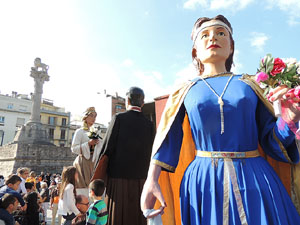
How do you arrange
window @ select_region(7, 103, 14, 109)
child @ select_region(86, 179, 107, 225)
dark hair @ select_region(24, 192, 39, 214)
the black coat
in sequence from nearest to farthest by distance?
the black coat, child @ select_region(86, 179, 107, 225), dark hair @ select_region(24, 192, 39, 214), window @ select_region(7, 103, 14, 109)

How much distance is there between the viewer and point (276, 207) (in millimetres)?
1396

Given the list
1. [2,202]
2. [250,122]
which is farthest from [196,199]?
[2,202]

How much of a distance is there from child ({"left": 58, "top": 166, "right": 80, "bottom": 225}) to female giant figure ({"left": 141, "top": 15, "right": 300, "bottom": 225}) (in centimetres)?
287

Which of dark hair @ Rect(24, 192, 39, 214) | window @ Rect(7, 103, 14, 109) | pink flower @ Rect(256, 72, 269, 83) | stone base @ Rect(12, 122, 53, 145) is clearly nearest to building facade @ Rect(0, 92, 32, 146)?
window @ Rect(7, 103, 14, 109)

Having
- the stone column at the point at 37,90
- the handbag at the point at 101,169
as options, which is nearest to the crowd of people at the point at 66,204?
the handbag at the point at 101,169

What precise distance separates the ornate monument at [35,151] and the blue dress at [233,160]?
2852cm

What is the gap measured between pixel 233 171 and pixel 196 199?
0.30 metres

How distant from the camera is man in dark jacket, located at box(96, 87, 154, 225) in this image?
8.86 ft

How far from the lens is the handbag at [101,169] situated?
271cm

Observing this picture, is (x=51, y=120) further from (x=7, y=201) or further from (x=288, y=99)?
(x=288, y=99)

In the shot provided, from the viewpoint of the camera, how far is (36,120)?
30406 millimetres

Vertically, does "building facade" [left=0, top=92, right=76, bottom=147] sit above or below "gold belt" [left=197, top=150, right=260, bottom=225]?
above

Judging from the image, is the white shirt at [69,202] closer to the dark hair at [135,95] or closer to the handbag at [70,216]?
the handbag at [70,216]

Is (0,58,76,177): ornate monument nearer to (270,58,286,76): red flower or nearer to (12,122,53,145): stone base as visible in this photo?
(12,122,53,145): stone base
